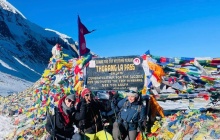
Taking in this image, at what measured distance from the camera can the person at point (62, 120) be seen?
23.2 feet

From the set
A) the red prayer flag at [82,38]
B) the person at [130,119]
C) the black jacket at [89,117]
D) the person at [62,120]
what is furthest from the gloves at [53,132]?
the red prayer flag at [82,38]

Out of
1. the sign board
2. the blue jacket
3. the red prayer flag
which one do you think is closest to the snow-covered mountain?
the red prayer flag

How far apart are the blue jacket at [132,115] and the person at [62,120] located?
52.7 inches

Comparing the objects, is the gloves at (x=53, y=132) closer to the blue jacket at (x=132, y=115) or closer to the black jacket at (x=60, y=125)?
the black jacket at (x=60, y=125)

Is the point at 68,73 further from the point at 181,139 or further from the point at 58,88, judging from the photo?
the point at 181,139

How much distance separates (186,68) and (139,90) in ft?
4.65

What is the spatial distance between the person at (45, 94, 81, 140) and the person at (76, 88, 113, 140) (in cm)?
27

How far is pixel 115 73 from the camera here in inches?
377

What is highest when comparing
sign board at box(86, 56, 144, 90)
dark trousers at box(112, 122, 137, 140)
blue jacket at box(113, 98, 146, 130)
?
sign board at box(86, 56, 144, 90)

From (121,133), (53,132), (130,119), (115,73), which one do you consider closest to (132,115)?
(130,119)

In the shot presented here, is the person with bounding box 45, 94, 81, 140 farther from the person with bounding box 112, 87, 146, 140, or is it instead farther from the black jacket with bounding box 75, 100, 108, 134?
the person with bounding box 112, 87, 146, 140

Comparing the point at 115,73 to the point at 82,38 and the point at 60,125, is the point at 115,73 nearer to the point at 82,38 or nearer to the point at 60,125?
the point at 82,38

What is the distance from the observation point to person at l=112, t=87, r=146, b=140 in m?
8.10

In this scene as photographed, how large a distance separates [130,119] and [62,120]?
1.78 meters
